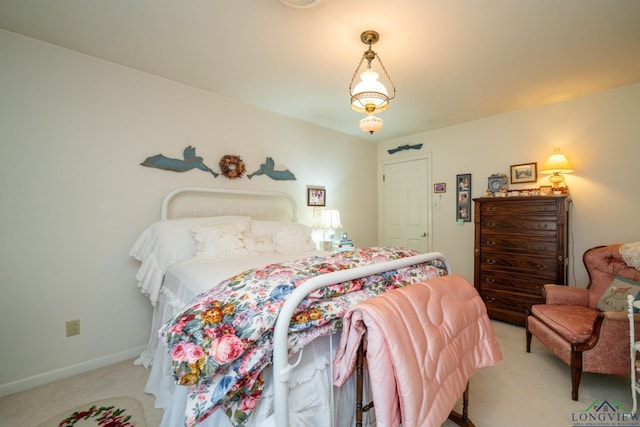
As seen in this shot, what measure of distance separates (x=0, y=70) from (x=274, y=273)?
8.02 feet

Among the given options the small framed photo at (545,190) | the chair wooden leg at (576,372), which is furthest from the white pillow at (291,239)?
the small framed photo at (545,190)

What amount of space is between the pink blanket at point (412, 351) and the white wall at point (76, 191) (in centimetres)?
220

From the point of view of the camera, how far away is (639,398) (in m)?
1.78

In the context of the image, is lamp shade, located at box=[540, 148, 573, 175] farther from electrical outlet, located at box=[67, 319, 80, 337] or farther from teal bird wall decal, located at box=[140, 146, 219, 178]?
electrical outlet, located at box=[67, 319, 80, 337]

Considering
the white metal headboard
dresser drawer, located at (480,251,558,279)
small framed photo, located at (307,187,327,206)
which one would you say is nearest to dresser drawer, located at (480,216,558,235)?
dresser drawer, located at (480,251,558,279)

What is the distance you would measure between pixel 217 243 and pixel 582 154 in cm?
384

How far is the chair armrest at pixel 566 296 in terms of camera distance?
2.34m

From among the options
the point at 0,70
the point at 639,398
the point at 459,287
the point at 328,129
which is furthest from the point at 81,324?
the point at 639,398

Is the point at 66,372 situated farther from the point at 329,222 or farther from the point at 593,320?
the point at 593,320

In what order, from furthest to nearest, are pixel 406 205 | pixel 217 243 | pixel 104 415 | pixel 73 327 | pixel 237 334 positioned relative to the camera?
pixel 406 205 < pixel 217 243 < pixel 73 327 < pixel 104 415 < pixel 237 334

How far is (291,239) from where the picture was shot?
9.02ft

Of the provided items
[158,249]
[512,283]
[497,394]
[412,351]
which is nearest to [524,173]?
[512,283]

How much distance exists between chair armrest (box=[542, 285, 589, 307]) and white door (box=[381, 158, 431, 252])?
1734 millimetres

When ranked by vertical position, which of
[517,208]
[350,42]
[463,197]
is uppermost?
[350,42]
